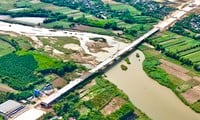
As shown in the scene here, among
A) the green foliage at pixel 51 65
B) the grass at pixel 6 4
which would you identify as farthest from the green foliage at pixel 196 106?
the grass at pixel 6 4

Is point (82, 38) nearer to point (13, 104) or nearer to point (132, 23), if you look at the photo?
point (132, 23)

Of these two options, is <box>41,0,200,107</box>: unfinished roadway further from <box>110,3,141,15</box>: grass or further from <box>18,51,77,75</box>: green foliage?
<box>110,3,141,15</box>: grass

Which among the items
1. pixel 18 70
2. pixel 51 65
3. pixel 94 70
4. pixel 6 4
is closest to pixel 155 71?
pixel 94 70

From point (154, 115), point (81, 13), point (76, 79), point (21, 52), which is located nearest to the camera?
point (154, 115)

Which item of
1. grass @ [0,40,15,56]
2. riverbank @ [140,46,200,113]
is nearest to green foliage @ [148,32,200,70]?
riverbank @ [140,46,200,113]

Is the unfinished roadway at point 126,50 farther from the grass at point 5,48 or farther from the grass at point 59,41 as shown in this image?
the grass at point 5,48

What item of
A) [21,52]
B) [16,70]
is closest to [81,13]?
[21,52]
